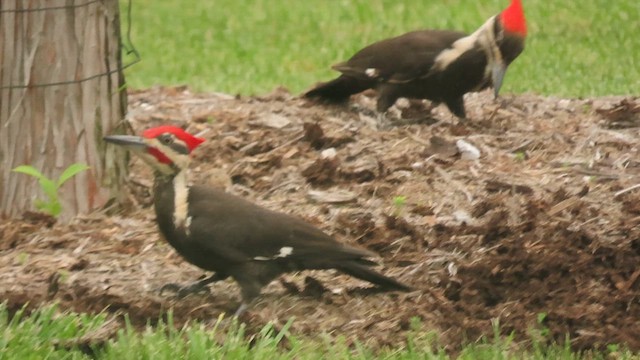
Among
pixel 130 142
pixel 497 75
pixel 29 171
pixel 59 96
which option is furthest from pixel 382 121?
pixel 130 142

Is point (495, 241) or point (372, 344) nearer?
point (372, 344)

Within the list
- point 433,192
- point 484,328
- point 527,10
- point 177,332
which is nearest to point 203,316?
point 177,332

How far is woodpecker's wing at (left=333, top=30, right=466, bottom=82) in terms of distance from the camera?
8422mm

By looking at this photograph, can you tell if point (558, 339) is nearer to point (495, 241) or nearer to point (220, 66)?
point (495, 241)

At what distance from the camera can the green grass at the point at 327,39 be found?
39.3ft

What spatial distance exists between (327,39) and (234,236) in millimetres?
7984

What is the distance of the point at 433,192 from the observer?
7230 mm

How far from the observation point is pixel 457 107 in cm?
850

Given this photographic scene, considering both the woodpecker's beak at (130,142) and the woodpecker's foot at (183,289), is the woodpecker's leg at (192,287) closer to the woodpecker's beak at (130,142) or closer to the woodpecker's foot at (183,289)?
the woodpecker's foot at (183,289)

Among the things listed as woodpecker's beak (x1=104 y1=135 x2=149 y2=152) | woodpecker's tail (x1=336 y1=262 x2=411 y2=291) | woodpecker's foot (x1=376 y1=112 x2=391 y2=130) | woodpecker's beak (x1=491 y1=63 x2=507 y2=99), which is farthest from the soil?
woodpecker's beak (x1=104 y1=135 x2=149 y2=152)

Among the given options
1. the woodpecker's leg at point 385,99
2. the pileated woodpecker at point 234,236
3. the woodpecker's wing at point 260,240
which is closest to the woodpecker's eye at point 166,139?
the pileated woodpecker at point 234,236

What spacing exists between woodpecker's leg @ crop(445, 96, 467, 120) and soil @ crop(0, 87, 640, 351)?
5cm

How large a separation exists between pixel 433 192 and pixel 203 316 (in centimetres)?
171

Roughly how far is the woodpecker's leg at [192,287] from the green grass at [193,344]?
0.31 meters
